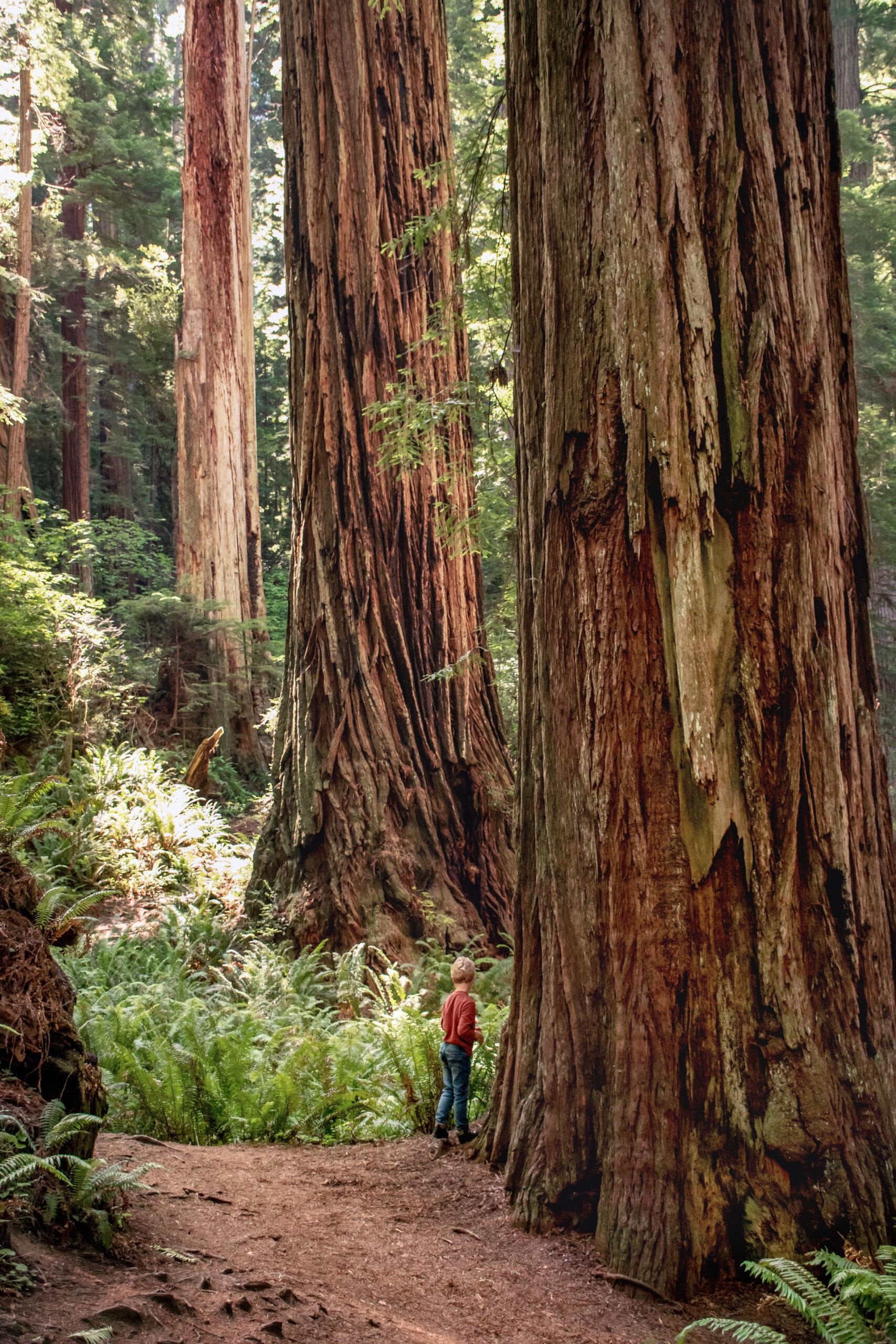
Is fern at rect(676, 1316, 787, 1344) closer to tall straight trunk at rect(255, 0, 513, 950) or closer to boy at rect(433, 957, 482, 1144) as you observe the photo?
boy at rect(433, 957, 482, 1144)

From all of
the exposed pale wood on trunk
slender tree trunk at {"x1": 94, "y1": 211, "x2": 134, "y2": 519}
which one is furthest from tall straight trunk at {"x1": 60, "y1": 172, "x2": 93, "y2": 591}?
the exposed pale wood on trunk

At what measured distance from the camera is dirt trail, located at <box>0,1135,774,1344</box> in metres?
2.14

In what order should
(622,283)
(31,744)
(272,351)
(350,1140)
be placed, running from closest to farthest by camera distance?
(622,283) < (350,1140) < (31,744) < (272,351)

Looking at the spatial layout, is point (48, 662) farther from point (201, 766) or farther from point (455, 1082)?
point (455, 1082)

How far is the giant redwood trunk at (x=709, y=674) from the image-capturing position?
2943 mm

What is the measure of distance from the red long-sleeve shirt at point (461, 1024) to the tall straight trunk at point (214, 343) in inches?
378

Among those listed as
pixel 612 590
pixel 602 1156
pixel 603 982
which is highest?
pixel 612 590

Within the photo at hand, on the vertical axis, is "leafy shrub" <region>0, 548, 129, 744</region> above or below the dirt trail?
above

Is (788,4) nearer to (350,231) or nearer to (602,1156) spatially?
(602,1156)

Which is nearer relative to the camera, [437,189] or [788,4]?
[788,4]

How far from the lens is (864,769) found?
319cm

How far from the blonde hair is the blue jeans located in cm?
29

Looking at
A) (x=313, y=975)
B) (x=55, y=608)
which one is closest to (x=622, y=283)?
(x=313, y=975)

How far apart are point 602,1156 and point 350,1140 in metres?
1.91
